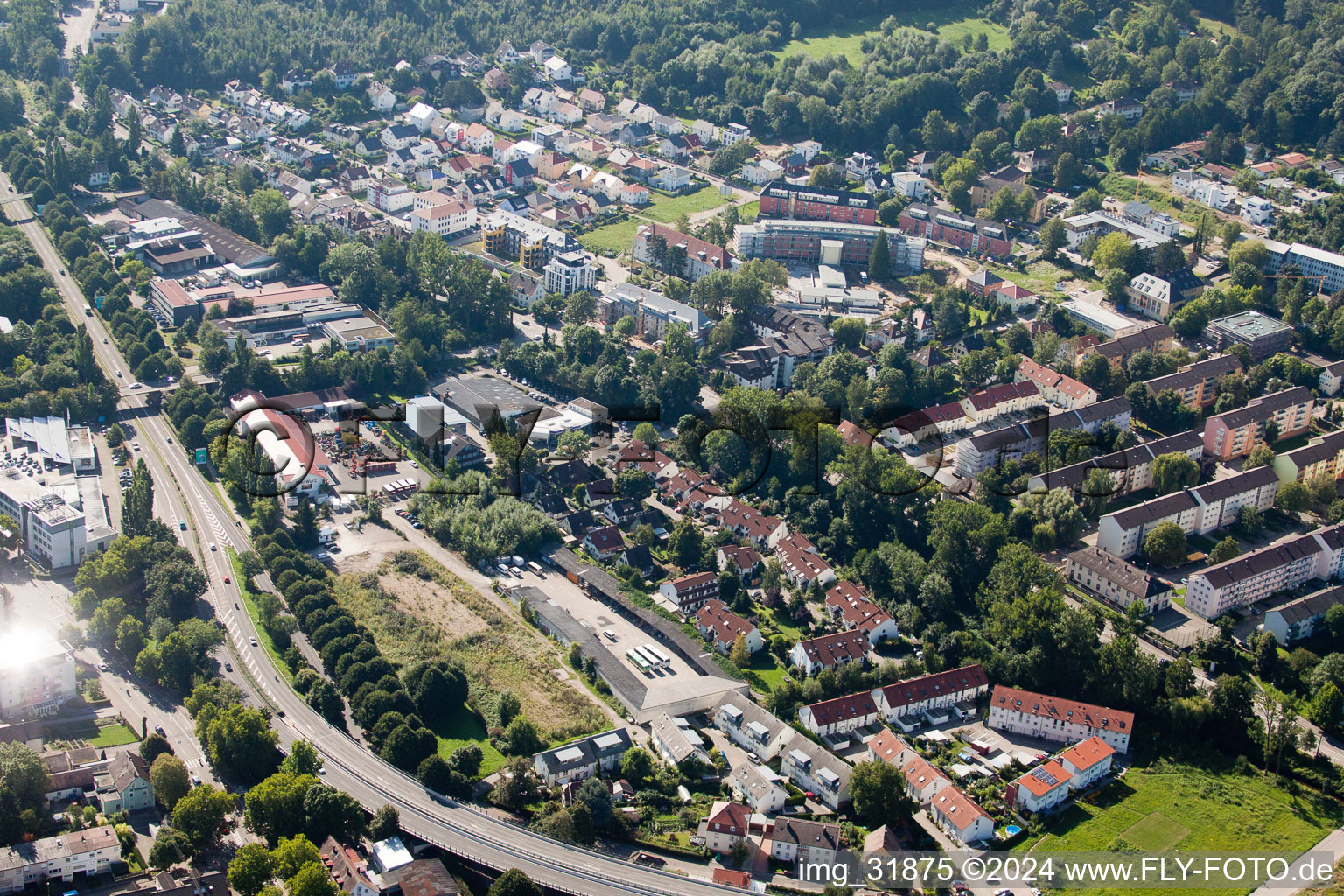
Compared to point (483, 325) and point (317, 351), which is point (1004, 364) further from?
point (317, 351)

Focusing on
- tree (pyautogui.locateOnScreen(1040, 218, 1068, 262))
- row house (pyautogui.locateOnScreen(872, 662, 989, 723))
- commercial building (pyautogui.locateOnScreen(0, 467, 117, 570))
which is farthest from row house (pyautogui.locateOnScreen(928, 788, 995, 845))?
tree (pyautogui.locateOnScreen(1040, 218, 1068, 262))

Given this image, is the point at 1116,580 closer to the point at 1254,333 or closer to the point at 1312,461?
the point at 1312,461

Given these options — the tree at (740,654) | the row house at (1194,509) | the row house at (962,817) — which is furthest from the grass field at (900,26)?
the row house at (962,817)

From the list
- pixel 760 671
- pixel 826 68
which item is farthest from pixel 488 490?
pixel 826 68

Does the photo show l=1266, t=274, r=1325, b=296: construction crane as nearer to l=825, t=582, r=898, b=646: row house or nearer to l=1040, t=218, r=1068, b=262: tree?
l=1040, t=218, r=1068, b=262: tree

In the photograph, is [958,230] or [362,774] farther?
[958,230]

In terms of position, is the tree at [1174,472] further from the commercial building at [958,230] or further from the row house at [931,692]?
the commercial building at [958,230]

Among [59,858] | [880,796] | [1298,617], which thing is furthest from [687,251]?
[59,858]
